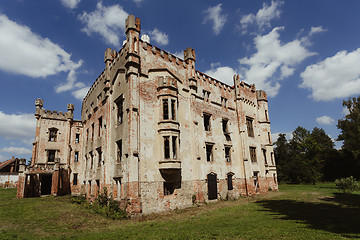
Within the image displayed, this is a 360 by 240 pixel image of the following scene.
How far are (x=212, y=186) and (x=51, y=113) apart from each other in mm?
25464

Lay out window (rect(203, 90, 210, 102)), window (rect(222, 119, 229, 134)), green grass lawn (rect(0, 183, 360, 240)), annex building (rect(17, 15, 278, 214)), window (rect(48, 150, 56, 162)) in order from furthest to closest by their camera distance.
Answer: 1. window (rect(48, 150, 56, 162))
2. window (rect(222, 119, 229, 134))
3. window (rect(203, 90, 210, 102))
4. annex building (rect(17, 15, 278, 214))
5. green grass lawn (rect(0, 183, 360, 240))

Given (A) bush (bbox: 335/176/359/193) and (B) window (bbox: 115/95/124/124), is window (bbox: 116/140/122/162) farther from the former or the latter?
(A) bush (bbox: 335/176/359/193)

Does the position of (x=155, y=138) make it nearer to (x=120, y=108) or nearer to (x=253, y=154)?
(x=120, y=108)

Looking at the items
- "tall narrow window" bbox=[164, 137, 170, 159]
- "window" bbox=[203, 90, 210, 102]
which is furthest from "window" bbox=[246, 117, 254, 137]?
"tall narrow window" bbox=[164, 137, 170, 159]

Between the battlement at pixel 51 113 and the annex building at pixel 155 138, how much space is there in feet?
0.42

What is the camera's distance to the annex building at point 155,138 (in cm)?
1631

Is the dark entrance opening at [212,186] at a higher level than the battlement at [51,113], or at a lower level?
lower

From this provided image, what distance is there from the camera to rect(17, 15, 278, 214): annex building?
1631cm

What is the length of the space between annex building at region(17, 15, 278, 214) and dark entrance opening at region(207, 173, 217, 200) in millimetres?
96

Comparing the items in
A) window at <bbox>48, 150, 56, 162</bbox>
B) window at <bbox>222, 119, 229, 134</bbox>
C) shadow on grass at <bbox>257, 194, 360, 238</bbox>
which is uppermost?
window at <bbox>222, 119, 229, 134</bbox>

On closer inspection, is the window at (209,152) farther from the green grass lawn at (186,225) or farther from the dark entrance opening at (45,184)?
the dark entrance opening at (45,184)

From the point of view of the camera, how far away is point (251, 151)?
26.2 metres

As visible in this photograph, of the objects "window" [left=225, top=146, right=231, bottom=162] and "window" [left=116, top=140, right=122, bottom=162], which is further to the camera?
"window" [left=225, top=146, right=231, bottom=162]

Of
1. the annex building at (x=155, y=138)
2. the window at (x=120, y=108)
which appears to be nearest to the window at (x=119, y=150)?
the annex building at (x=155, y=138)
